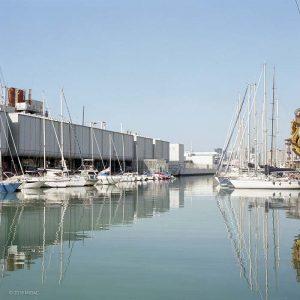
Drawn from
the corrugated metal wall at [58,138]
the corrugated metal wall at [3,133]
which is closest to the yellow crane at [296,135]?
the corrugated metal wall at [3,133]

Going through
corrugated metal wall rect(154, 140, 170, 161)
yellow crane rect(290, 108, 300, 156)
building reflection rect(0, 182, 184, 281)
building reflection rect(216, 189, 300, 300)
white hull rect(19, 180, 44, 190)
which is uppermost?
corrugated metal wall rect(154, 140, 170, 161)

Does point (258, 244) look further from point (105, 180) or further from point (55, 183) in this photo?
point (105, 180)

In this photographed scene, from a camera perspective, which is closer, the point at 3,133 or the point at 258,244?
the point at 258,244

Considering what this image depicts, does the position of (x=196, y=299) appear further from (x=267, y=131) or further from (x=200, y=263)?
(x=267, y=131)

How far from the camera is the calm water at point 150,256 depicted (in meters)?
16.2

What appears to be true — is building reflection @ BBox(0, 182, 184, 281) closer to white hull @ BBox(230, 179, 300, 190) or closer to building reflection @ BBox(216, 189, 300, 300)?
building reflection @ BBox(216, 189, 300, 300)

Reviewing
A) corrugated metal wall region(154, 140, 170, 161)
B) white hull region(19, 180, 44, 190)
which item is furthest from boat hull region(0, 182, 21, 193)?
corrugated metal wall region(154, 140, 170, 161)

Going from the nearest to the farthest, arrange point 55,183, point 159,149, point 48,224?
point 48,224 → point 55,183 → point 159,149

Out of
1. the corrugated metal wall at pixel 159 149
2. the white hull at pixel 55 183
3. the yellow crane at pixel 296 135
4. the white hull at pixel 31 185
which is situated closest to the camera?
the yellow crane at pixel 296 135

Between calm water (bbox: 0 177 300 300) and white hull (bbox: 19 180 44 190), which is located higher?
white hull (bbox: 19 180 44 190)

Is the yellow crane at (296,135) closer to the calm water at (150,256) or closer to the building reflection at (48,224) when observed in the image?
the calm water at (150,256)

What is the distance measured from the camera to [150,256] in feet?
71.3

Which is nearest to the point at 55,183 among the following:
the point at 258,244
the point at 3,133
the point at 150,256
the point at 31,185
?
the point at 31,185

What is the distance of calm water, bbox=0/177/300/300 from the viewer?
53.1 ft
